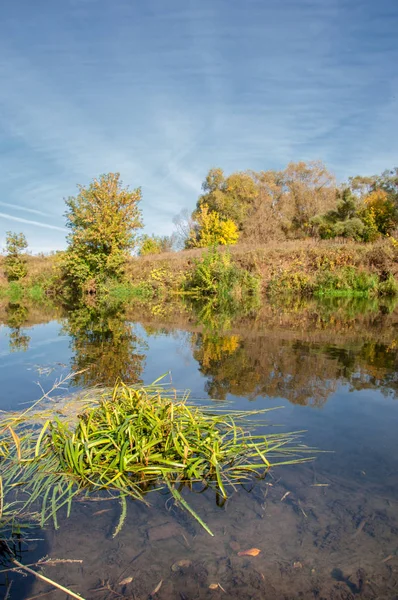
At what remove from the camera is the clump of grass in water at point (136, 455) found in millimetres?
2664

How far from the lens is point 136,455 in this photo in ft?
9.09

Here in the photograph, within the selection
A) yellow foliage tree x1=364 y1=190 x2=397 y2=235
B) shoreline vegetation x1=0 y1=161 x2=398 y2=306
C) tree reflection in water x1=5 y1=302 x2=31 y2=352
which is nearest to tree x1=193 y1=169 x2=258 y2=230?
yellow foliage tree x1=364 y1=190 x2=397 y2=235

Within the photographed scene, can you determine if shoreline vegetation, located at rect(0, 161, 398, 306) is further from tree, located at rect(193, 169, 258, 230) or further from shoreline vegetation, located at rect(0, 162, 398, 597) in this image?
tree, located at rect(193, 169, 258, 230)

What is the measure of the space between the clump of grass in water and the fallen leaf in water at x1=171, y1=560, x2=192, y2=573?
1.02 feet

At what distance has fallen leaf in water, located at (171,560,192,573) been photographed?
6.54 feet

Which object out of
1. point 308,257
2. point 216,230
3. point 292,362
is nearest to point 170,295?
point 308,257

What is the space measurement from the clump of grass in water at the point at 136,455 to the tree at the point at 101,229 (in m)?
20.3

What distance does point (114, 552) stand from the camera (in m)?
2.09

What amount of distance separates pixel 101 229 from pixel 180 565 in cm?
2166

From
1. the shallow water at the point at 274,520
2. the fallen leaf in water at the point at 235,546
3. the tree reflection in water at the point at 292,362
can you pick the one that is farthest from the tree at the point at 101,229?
the fallen leaf in water at the point at 235,546

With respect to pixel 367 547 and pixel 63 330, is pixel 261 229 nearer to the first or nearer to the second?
pixel 63 330

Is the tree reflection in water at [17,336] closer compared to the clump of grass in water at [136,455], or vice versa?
the clump of grass in water at [136,455]

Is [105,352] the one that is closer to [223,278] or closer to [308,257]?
[223,278]

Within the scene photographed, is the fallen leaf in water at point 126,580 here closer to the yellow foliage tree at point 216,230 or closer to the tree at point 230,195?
the yellow foliage tree at point 216,230
